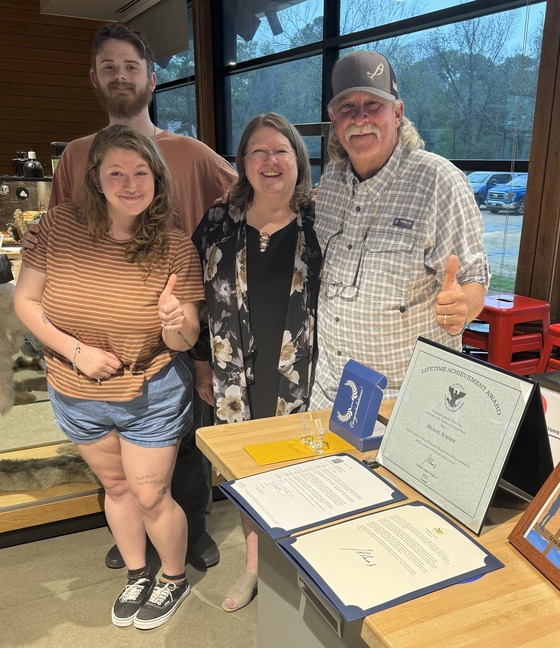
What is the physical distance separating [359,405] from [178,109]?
7508 millimetres

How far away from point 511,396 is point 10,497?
7.21ft

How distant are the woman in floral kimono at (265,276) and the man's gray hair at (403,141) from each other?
13 centimetres

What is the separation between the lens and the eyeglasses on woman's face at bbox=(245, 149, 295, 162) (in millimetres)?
1721

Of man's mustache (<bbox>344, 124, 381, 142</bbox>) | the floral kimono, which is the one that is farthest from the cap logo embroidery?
the floral kimono

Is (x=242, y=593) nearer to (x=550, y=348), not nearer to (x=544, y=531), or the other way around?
(x=544, y=531)

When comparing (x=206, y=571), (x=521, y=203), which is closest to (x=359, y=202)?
(x=206, y=571)

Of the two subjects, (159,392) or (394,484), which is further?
(159,392)

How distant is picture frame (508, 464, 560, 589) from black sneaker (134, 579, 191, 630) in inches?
58.1

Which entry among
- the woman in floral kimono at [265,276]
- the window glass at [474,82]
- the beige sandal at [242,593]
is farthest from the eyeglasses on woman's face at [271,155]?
the window glass at [474,82]

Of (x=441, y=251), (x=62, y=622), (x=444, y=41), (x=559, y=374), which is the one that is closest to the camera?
(x=559, y=374)

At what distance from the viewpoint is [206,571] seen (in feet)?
7.54

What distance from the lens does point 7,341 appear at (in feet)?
7.53

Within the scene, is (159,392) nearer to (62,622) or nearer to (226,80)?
(62,622)

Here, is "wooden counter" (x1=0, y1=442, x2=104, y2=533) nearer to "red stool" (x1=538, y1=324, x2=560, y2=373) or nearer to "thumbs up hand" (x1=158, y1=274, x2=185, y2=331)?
"thumbs up hand" (x1=158, y1=274, x2=185, y2=331)
